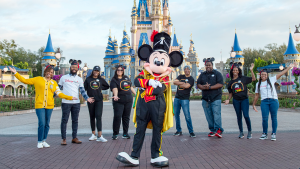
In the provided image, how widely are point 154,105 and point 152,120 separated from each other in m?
0.26

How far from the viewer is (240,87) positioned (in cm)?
670

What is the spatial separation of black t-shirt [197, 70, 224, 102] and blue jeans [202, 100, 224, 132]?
11cm

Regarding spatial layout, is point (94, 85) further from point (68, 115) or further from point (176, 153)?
point (176, 153)

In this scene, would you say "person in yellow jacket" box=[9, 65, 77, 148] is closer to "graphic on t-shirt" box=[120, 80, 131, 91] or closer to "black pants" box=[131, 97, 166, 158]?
"graphic on t-shirt" box=[120, 80, 131, 91]

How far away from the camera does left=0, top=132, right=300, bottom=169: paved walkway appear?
4.40 meters

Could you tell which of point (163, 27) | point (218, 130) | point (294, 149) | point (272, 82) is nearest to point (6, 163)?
point (218, 130)

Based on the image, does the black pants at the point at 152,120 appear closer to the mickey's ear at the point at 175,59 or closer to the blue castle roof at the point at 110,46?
the mickey's ear at the point at 175,59

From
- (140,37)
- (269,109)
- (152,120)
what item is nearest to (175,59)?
(152,120)

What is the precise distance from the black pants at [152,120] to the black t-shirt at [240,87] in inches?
118

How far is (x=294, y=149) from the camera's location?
211 inches

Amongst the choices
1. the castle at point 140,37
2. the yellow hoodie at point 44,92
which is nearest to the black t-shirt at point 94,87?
the yellow hoodie at point 44,92

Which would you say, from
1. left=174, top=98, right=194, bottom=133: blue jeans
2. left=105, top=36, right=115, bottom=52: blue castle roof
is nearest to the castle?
left=105, top=36, right=115, bottom=52: blue castle roof

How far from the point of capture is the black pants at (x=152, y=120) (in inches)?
173

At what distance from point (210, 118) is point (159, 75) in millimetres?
2928
